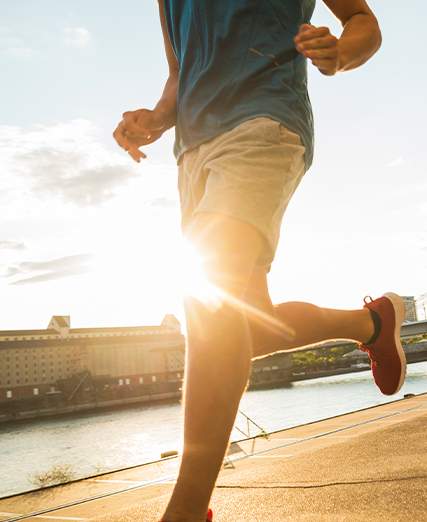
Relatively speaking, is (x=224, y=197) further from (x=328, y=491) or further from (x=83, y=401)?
(x=83, y=401)

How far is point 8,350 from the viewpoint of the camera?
52.8m

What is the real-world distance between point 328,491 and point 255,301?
1.35ft

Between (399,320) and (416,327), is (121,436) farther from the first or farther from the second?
(399,320)

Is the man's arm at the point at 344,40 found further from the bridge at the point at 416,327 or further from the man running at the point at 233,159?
the bridge at the point at 416,327

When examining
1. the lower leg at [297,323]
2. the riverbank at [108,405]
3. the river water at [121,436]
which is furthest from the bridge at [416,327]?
the lower leg at [297,323]

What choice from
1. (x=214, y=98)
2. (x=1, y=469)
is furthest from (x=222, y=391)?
(x=1, y=469)

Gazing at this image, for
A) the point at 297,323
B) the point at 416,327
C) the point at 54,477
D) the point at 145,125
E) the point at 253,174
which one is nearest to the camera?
the point at 253,174

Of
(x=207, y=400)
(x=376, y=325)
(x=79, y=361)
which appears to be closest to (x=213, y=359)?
(x=207, y=400)

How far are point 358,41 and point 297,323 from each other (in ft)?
2.05

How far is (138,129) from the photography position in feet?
3.15

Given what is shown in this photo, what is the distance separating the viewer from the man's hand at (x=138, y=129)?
960 millimetres

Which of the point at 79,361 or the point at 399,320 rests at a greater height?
the point at 399,320

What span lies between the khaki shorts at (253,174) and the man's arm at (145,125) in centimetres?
20

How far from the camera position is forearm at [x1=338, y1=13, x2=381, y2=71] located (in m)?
0.84
